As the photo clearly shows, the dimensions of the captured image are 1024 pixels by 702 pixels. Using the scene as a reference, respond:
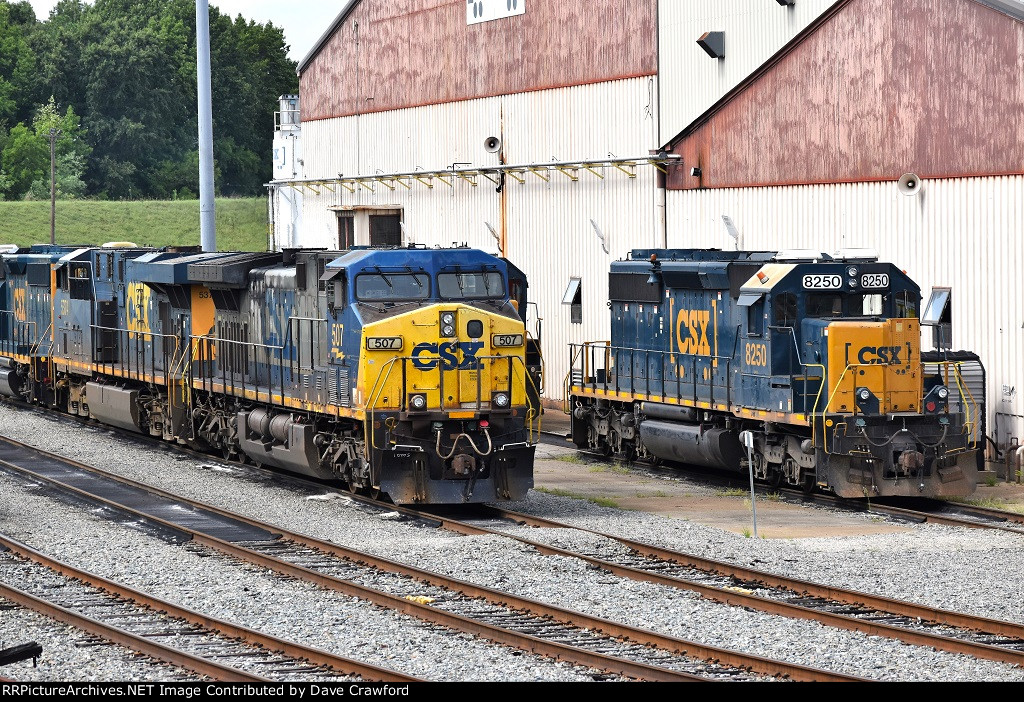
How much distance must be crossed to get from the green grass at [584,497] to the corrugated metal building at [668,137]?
6.81 metres

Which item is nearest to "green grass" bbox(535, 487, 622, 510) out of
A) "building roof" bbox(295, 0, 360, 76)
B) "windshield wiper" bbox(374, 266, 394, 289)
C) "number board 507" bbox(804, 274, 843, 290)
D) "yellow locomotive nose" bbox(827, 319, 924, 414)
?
"yellow locomotive nose" bbox(827, 319, 924, 414)

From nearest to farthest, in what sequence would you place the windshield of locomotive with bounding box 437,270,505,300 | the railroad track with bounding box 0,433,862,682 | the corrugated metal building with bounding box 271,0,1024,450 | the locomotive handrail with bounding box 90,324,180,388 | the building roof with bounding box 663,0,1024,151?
Result: the railroad track with bounding box 0,433,862,682
the windshield of locomotive with bounding box 437,270,505,300
the building roof with bounding box 663,0,1024,151
the corrugated metal building with bounding box 271,0,1024,450
the locomotive handrail with bounding box 90,324,180,388

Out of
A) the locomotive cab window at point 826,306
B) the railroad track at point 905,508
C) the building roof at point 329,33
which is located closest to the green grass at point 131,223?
the building roof at point 329,33

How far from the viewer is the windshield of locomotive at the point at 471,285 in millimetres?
18656

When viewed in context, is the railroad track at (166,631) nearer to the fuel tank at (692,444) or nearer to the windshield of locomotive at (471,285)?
the windshield of locomotive at (471,285)

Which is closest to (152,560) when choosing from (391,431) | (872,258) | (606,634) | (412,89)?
(391,431)

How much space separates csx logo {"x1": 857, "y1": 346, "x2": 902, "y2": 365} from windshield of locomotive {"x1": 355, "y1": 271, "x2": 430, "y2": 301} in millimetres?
5691

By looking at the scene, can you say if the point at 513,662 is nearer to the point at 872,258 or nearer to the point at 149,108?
the point at 872,258

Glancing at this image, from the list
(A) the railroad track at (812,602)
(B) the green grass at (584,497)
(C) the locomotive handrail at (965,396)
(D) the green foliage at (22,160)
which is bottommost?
(A) the railroad track at (812,602)

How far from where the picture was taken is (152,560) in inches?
607

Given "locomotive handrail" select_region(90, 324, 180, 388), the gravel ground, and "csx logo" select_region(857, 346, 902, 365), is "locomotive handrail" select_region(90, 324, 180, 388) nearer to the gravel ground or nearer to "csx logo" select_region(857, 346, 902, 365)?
the gravel ground

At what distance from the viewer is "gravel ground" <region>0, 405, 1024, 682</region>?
11188mm

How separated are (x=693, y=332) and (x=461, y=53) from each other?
15.4 m

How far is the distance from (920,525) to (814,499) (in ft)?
7.61
